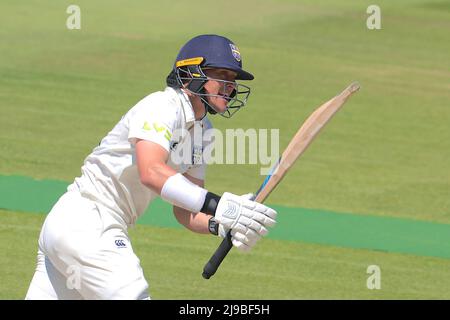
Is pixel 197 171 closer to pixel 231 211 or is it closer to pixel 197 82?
pixel 197 82

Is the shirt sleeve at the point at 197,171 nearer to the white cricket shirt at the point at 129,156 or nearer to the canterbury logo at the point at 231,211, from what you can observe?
the white cricket shirt at the point at 129,156

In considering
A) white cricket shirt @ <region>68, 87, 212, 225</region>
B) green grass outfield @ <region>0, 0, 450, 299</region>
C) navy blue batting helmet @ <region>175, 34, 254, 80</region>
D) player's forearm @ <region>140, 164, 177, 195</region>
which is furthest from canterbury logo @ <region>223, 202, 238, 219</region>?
green grass outfield @ <region>0, 0, 450, 299</region>

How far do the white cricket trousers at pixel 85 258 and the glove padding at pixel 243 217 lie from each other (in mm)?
537

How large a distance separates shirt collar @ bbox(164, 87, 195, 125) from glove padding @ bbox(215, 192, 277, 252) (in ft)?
1.89

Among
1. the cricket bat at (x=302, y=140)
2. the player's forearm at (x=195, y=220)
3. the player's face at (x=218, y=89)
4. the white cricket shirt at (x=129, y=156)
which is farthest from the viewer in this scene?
the player's forearm at (x=195, y=220)

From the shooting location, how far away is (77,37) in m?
18.7

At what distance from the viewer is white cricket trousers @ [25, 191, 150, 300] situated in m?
5.96

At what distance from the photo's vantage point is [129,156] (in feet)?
20.4

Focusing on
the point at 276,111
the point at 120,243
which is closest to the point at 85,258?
the point at 120,243

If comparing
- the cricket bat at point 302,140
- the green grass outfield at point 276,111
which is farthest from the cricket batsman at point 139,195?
the green grass outfield at point 276,111

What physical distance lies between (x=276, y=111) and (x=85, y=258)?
9.88m

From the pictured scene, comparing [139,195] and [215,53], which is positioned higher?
[215,53]

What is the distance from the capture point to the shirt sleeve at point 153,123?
5.94 meters
